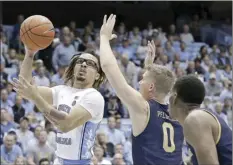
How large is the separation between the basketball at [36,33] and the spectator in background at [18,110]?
645 cm

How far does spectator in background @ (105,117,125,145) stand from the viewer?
41.9ft

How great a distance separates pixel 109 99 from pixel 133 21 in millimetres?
7960

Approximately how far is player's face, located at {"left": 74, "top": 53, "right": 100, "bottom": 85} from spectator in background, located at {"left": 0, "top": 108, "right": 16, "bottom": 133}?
608cm

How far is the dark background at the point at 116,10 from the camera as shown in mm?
20453

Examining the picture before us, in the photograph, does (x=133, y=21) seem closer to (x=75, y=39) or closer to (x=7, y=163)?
(x=75, y=39)

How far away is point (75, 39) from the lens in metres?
16.6

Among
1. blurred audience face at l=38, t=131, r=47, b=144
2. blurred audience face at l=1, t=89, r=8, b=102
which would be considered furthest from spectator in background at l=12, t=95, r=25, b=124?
blurred audience face at l=38, t=131, r=47, b=144

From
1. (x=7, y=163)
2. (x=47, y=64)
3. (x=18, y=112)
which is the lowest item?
(x=7, y=163)

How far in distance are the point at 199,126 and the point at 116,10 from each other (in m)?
17.3

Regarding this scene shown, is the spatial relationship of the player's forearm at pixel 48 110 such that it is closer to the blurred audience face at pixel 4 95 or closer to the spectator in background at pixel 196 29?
the blurred audience face at pixel 4 95

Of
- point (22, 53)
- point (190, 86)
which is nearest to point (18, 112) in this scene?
point (22, 53)

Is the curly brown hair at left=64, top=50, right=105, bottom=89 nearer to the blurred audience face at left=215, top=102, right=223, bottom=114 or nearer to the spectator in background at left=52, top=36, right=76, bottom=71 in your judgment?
the blurred audience face at left=215, top=102, right=223, bottom=114

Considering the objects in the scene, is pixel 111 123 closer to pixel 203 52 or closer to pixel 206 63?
pixel 206 63

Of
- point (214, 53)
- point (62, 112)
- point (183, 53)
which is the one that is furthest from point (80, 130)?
point (214, 53)
